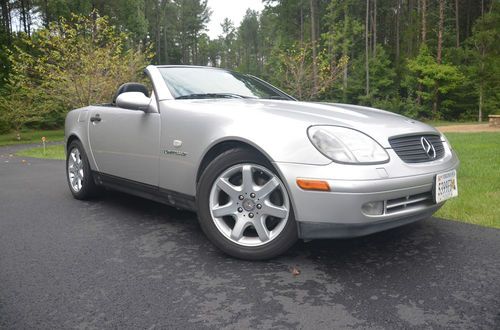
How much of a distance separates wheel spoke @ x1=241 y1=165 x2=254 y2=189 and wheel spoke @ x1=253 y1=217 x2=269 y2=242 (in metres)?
0.23

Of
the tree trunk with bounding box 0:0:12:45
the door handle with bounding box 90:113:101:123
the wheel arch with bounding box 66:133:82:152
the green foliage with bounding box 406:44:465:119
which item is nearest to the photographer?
the door handle with bounding box 90:113:101:123

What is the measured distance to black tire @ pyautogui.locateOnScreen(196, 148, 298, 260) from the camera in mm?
2678

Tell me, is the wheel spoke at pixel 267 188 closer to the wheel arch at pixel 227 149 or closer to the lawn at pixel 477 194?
the wheel arch at pixel 227 149

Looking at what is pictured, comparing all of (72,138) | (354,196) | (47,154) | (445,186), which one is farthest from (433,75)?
(354,196)

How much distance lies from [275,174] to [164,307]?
1.05 m

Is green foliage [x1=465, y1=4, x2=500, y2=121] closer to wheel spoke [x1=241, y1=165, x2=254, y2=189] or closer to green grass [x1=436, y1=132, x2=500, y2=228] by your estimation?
green grass [x1=436, y1=132, x2=500, y2=228]

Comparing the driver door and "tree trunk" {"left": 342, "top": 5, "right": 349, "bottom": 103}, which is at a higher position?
"tree trunk" {"left": 342, "top": 5, "right": 349, "bottom": 103}

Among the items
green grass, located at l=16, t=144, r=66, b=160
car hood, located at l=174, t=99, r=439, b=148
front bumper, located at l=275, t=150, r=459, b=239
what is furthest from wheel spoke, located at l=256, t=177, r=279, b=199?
green grass, located at l=16, t=144, r=66, b=160

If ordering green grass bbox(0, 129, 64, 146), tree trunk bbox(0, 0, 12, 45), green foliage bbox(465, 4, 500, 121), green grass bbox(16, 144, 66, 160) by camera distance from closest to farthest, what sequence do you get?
green grass bbox(16, 144, 66, 160)
green grass bbox(0, 129, 64, 146)
green foliage bbox(465, 4, 500, 121)
tree trunk bbox(0, 0, 12, 45)

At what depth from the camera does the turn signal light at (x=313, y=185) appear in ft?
8.01

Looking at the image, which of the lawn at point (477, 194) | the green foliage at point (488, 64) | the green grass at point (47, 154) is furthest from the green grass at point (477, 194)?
the green foliage at point (488, 64)

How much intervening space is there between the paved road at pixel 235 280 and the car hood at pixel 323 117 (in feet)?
2.80

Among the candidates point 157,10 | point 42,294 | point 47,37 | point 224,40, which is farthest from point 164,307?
point 224,40

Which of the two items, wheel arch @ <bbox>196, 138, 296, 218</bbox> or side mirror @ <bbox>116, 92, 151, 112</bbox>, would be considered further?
side mirror @ <bbox>116, 92, 151, 112</bbox>
